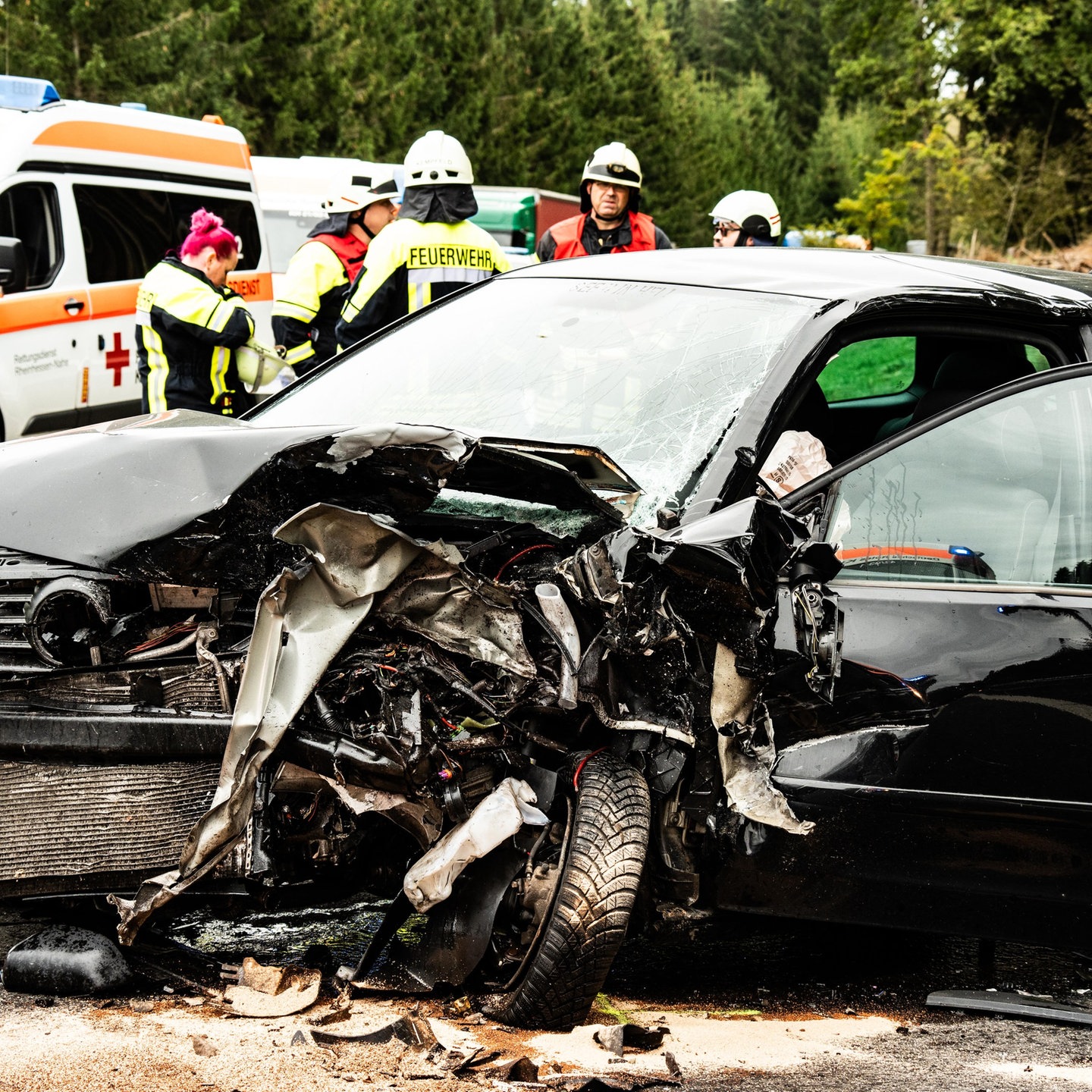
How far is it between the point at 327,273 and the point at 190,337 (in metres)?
0.99

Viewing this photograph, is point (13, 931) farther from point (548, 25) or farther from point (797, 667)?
point (548, 25)

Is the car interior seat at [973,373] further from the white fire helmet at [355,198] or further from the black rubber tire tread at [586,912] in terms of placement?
the white fire helmet at [355,198]

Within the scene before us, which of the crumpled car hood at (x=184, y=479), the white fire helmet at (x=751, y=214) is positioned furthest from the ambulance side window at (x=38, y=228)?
the crumpled car hood at (x=184, y=479)

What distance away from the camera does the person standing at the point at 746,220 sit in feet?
26.2

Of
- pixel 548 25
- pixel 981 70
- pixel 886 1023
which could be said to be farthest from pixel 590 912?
pixel 548 25

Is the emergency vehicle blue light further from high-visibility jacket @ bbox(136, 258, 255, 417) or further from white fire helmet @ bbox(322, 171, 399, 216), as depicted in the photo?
high-visibility jacket @ bbox(136, 258, 255, 417)

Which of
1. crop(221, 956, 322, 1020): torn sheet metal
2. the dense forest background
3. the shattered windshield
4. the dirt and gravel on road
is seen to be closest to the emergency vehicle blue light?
the dense forest background

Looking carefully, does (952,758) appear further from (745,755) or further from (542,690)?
(542,690)

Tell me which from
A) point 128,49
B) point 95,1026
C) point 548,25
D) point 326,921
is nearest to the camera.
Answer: point 95,1026

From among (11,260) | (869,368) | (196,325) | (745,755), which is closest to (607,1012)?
(745,755)

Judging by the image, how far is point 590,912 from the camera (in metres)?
2.82

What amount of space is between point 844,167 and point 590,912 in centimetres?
5674

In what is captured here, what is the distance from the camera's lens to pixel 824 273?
3.64 m

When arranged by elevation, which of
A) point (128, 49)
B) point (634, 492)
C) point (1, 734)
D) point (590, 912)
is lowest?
point (590, 912)
